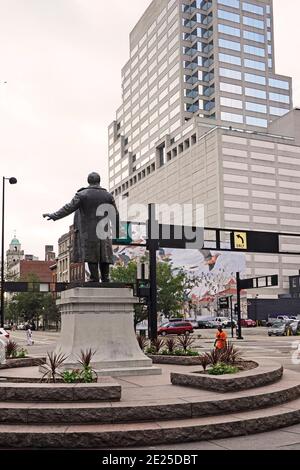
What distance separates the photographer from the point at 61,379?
975cm

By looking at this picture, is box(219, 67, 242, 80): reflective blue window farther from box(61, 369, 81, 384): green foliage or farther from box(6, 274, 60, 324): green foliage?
box(61, 369, 81, 384): green foliage

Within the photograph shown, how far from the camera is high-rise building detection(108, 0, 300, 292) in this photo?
106375 millimetres

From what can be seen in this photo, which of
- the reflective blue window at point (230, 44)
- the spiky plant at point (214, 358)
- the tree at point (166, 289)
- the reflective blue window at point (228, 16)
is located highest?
the reflective blue window at point (228, 16)

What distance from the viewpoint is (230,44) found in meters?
118

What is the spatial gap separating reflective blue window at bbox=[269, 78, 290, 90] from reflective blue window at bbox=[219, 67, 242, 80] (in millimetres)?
9866

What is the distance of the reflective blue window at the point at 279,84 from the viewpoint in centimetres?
12406

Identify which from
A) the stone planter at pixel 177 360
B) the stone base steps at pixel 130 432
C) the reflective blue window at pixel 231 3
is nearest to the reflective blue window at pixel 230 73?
the reflective blue window at pixel 231 3

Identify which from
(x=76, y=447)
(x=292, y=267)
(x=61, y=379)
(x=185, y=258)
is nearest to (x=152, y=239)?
(x=61, y=379)

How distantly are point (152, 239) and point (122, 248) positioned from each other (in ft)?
237

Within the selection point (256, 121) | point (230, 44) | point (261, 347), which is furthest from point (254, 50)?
point (261, 347)

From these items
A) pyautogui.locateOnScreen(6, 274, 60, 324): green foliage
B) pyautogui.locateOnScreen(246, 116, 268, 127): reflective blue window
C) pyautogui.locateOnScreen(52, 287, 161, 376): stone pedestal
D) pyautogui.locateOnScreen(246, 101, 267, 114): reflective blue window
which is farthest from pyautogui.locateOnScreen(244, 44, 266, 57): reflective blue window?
pyautogui.locateOnScreen(52, 287, 161, 376): stone pedestal

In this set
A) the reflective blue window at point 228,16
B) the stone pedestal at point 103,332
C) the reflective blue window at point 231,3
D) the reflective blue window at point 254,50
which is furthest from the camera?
the reflective blue window at point 254,50

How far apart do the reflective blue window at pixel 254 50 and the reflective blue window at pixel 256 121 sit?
15.3 m

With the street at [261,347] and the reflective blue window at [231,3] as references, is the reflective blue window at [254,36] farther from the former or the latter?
the street at [261,347]
